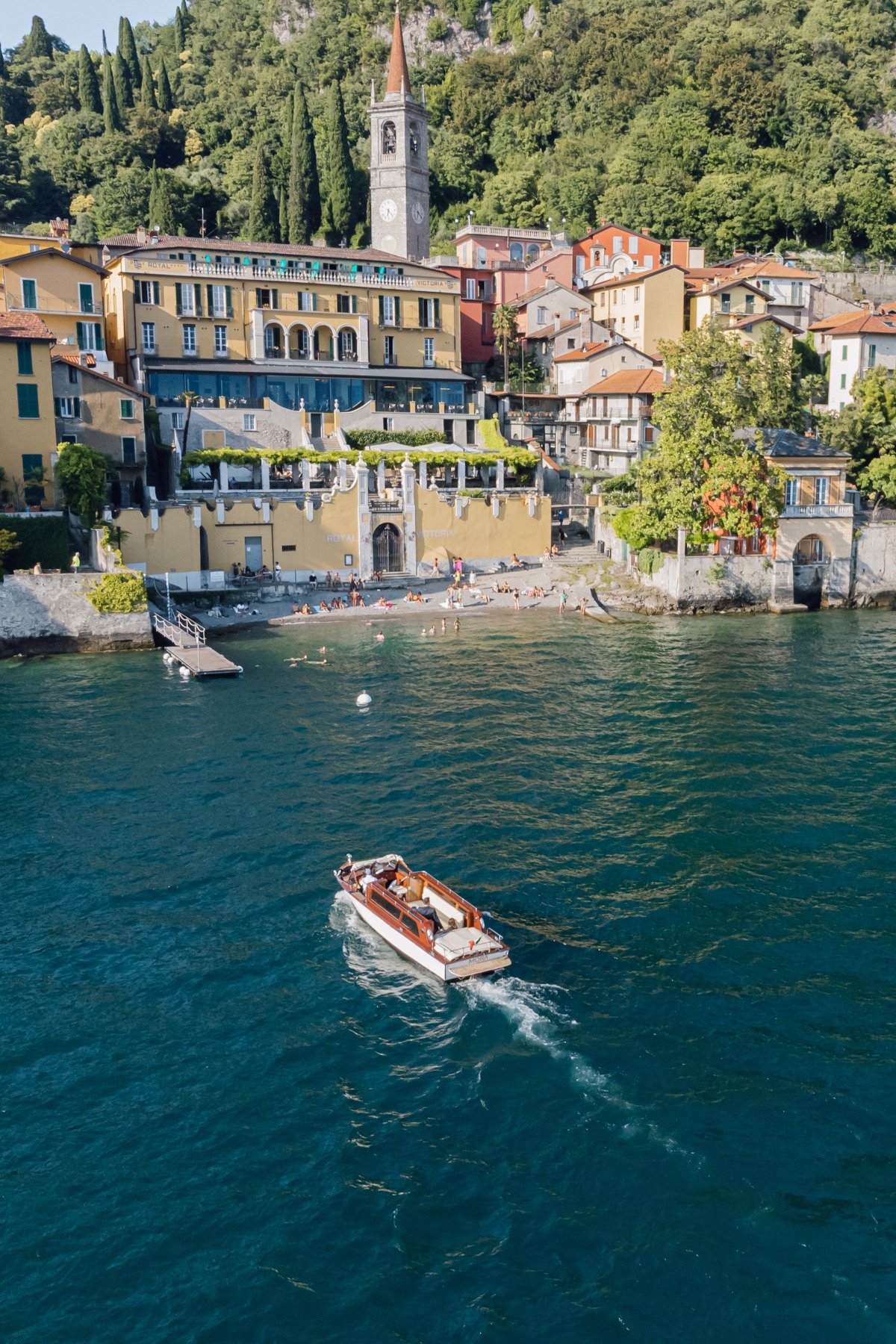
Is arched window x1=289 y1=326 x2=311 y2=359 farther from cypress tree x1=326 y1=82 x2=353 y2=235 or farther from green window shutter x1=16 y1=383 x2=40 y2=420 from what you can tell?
cypress tree x1=326 y1=82 x2=353 y2=235

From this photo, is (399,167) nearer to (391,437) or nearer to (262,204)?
(262,204)

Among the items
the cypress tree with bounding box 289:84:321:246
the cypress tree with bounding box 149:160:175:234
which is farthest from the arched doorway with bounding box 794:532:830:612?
the cypress tree with bounding box 149:160:175:234

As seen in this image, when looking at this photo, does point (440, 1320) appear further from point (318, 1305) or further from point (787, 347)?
point (787, 347)

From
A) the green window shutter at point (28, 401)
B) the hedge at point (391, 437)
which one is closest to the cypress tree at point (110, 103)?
the hedge at point (391, 437)

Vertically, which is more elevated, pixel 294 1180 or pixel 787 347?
pixel 787 347

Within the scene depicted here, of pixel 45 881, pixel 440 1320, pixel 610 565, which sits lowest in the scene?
pixel 440 1320

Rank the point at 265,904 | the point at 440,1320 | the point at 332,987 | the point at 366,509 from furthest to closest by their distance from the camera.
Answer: the point at 366,509, the point at 265,904, the point at 332,987, the point at 440,1320

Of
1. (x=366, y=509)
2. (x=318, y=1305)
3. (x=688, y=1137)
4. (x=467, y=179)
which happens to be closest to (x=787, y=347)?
(x=366, y=509)
